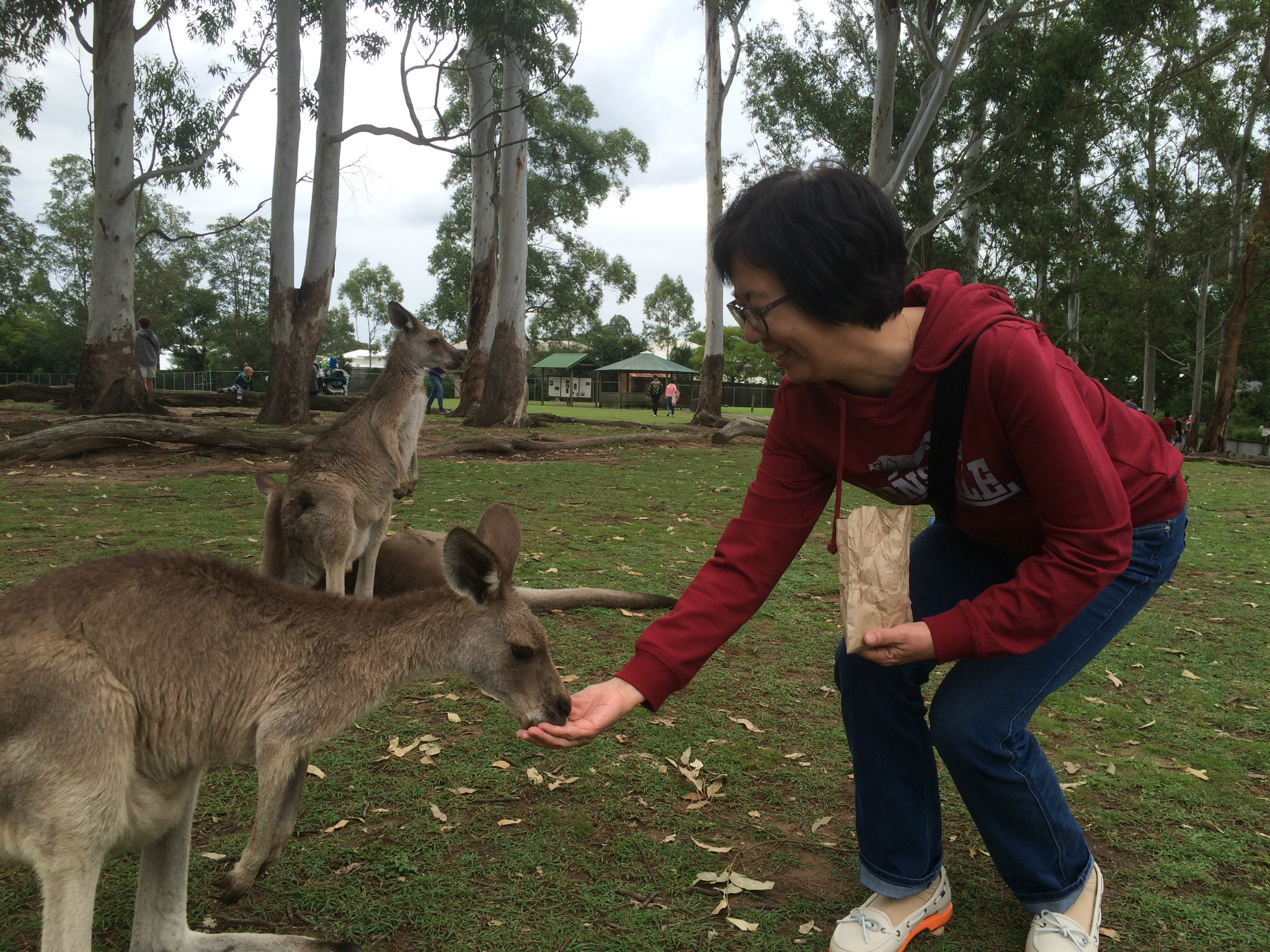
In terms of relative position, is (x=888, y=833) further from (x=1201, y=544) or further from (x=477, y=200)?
(x=477, y=200)

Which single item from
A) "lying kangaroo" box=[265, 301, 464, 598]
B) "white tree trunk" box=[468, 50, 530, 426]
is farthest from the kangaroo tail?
"white tree trunk" box=[468, 50, 530, 426]

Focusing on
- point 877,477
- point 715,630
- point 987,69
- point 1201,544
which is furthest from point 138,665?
point 987,69

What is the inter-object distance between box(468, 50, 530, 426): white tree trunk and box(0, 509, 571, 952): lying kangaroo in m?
12.7

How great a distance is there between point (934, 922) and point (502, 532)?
1242 millimetres

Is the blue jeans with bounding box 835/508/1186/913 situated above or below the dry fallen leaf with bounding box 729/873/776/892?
above

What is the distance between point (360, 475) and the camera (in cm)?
427

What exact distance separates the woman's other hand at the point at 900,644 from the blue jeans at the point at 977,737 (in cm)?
19

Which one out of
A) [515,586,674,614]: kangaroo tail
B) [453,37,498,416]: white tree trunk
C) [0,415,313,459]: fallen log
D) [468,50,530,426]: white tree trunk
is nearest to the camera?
[515,586,674,614]: kangaroo tail

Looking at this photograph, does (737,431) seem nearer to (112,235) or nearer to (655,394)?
(112,235)

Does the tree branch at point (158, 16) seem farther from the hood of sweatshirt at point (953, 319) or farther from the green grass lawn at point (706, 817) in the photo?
the hood of sweatshirt at point (953, 319)

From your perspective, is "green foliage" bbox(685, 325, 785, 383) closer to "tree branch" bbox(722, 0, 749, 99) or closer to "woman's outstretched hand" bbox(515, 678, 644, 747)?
"tree branch" bbox(722, 0, 749, 99)

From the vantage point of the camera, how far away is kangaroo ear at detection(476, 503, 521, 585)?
2.12 metres

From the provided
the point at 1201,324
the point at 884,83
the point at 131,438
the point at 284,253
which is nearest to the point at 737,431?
the point at 884,83

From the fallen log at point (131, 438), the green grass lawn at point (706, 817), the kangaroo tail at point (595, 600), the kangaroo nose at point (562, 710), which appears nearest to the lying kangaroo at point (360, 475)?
the kangaroo tail at point (595, 600)
